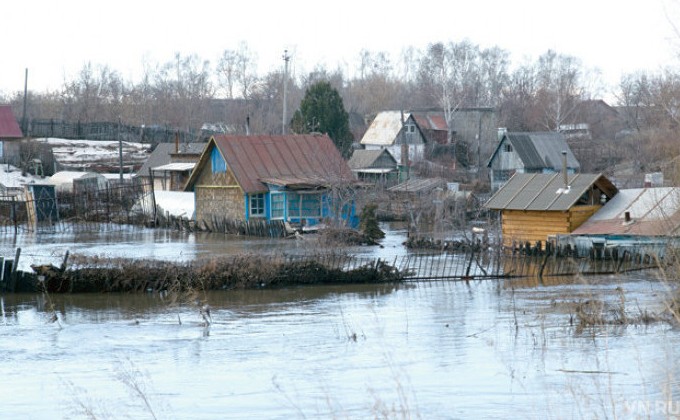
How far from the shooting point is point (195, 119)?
94.1 meters

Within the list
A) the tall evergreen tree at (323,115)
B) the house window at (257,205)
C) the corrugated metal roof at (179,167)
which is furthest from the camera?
the tall evergreen tree at (323,115)

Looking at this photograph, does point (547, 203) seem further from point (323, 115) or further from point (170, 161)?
point (323, 115)

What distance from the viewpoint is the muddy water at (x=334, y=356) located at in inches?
521

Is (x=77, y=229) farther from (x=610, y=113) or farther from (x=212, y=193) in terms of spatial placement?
(x=610, y=113)

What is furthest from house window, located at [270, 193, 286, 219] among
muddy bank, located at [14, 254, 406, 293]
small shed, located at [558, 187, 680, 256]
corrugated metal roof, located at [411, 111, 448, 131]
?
corrugated metal roof, located at [411, 111, 448, 131]

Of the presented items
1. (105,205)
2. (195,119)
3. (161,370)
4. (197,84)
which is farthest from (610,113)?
(161,370)

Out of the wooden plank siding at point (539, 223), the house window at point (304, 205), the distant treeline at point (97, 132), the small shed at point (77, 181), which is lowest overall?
the wooden plank siding at point (539, 223)

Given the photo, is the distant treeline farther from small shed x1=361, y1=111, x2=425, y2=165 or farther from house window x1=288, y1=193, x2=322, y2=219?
house window x1=288, y1=193, x2=322, y2=219

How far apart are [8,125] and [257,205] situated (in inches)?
1036

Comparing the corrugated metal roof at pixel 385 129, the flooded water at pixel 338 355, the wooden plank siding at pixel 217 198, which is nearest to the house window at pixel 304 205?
the wooden plank siding at pixel 217 198

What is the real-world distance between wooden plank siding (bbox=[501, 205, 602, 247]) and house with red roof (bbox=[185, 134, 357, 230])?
7.43 metres

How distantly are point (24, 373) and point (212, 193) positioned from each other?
26.2 meters

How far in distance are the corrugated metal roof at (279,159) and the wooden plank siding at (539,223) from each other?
8.38m

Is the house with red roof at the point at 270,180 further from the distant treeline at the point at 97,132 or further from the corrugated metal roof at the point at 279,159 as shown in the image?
the distant treeline at the point at 97,132
